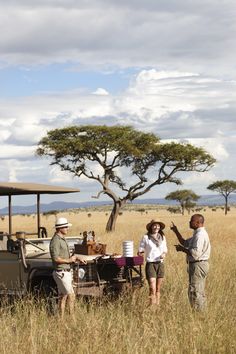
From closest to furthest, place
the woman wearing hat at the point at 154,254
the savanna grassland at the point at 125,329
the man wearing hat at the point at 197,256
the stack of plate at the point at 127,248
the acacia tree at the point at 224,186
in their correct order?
the savanna grassland at the point at 125,329, the man wearing hat at the point at 197,256, the stack of plate at the point at 127,248, the woman wearing hat at the point at 154,254, the acacia tree at the point at 224,186

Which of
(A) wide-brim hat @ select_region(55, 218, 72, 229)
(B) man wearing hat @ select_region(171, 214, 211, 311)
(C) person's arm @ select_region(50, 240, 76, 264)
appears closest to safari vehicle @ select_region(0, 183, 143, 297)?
(C) person's arm @ select_region(50, 240, 76, 264)

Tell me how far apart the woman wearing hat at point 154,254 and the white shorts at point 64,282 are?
1.60 metres

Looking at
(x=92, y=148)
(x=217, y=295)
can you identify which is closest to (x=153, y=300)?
(x=217, y=295)

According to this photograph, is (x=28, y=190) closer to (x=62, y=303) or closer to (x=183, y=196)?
(x=62, y=303)

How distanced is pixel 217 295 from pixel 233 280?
1893 mm

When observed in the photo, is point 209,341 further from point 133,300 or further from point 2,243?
point 2,243

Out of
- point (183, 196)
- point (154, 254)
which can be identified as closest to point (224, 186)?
point (183, 196)

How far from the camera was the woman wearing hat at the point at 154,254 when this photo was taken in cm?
1058

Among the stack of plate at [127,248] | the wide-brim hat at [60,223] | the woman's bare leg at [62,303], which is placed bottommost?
the woman's bare leg at [62,303]

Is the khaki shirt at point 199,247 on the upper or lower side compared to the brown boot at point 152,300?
upper

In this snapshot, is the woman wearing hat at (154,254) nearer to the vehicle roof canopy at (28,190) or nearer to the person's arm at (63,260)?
the person's arm at (63,260)

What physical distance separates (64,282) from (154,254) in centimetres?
194

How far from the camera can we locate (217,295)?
10438mm

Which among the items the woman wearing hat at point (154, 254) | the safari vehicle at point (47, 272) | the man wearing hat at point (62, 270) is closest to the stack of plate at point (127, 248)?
the safari vehicle at point (47, 272)
